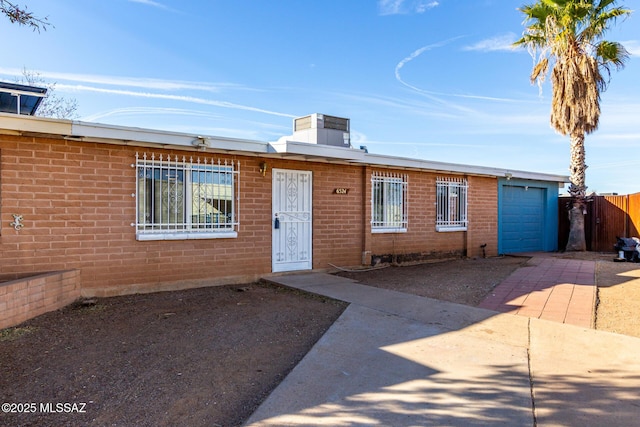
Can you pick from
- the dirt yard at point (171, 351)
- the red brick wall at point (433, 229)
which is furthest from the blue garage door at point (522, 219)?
the dirt yard at point (171, 351)

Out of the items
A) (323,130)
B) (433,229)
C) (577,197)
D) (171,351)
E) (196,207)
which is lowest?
(171,351)

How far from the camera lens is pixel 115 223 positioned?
677cm

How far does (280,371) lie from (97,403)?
147 centimetres

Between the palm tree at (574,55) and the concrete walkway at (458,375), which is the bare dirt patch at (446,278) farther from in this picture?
the palm tree at (574,55)

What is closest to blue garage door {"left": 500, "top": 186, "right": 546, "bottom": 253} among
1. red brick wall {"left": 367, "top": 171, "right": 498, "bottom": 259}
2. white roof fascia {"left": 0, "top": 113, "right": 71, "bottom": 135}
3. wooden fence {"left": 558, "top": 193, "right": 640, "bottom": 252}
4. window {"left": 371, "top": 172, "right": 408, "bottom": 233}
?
red brick wall {"left": 367, "top": 171, "right": 498, "bottom": 259}

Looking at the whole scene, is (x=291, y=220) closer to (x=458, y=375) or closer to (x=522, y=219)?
(x=458, y=375)

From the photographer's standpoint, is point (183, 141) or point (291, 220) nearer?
point (183, 141)

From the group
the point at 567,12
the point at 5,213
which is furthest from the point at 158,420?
the point at 567,12

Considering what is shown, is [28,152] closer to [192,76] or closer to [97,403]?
[97,403]

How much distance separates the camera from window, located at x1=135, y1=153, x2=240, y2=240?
7.05 metres

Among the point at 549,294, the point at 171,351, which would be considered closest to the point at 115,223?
the point at 171,351

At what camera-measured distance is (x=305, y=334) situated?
484cm

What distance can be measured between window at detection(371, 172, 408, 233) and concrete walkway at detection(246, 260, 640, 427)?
4800 mm

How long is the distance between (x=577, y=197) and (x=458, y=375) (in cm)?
1283
